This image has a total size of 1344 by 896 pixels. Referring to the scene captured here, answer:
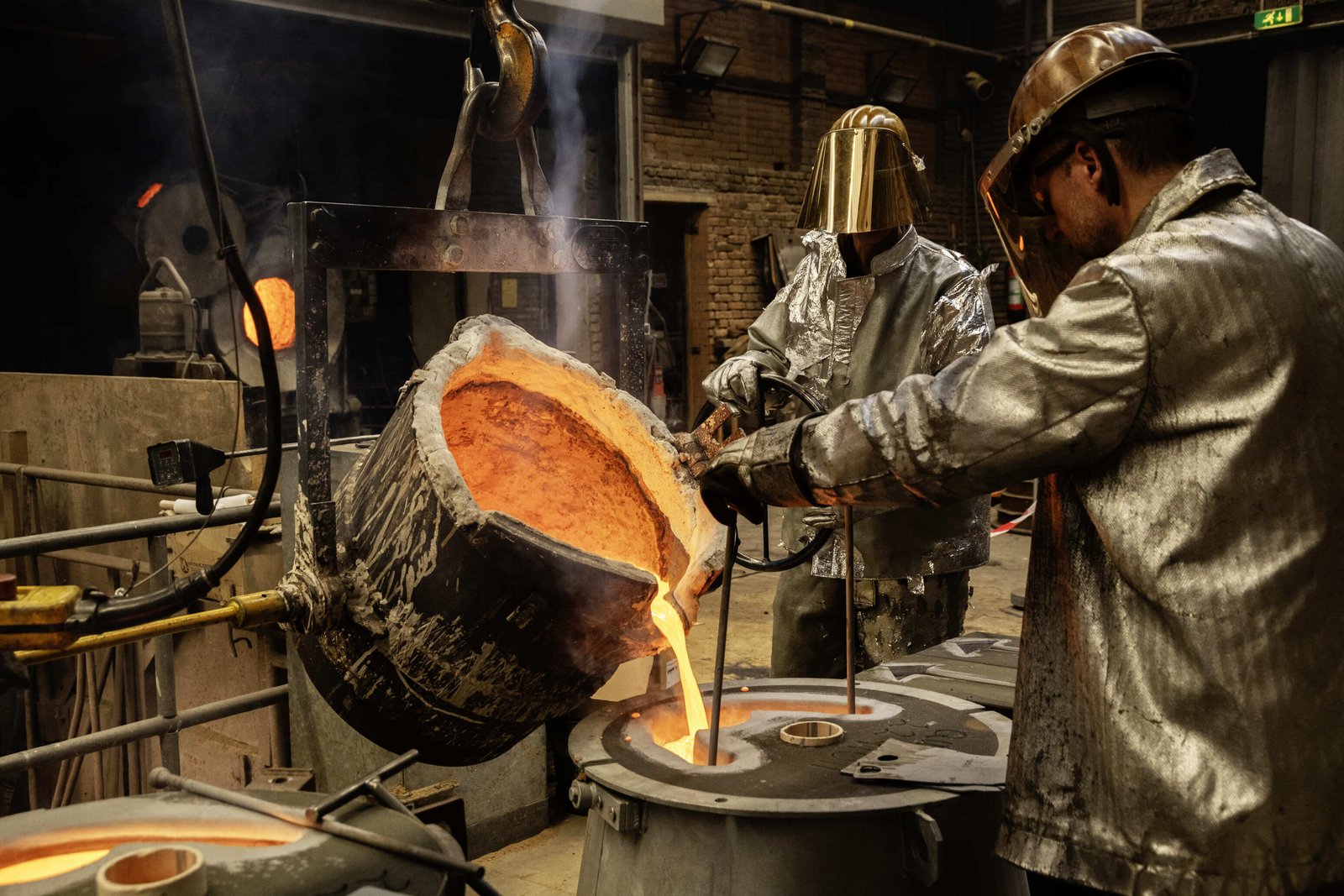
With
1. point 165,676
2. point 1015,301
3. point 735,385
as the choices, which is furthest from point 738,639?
point 1015,301

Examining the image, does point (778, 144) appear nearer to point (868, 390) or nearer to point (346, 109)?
point (346, 109)

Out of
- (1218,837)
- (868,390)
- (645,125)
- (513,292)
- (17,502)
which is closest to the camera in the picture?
(1218,837)

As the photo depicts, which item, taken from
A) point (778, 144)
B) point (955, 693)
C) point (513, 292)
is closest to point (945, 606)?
point (955, 693)

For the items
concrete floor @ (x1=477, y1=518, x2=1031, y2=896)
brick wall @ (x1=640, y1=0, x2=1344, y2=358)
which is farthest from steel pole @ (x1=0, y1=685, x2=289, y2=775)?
brick wall @ (x1=640, y1=0, x2=1344, y2=358)

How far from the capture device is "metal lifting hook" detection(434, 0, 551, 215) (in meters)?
1.86

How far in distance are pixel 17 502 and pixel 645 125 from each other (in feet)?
23.7

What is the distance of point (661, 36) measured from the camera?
1079 centimetres

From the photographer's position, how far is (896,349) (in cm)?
313

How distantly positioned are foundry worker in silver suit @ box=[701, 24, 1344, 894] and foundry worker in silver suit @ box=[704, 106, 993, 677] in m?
1.37

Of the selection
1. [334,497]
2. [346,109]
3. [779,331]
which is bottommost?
[334,497]

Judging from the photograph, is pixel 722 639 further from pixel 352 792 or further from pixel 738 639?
pixel 738 639

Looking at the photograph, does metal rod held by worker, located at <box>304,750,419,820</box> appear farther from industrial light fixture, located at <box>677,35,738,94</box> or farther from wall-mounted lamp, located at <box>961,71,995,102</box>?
wall-mounted lamp, located at <box>961,71,995,102</box>

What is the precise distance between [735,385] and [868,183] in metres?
0.70

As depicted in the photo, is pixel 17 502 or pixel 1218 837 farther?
pixel 17 502
